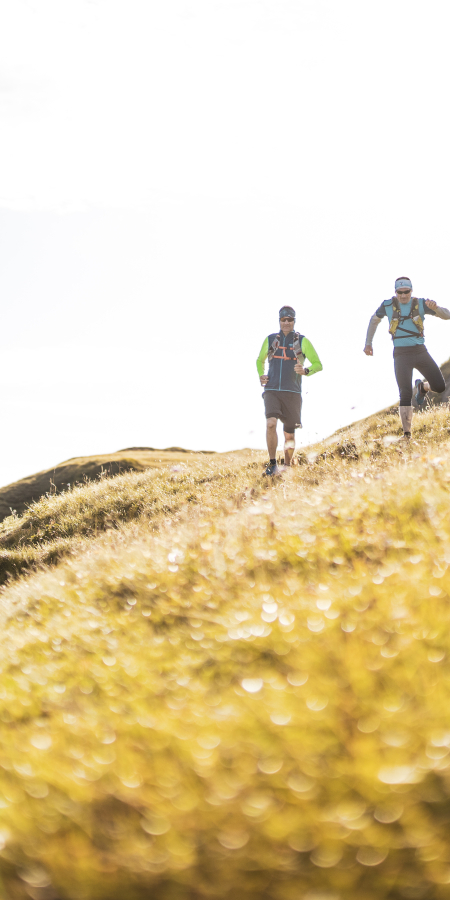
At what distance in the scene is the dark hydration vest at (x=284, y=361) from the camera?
11.2 meters

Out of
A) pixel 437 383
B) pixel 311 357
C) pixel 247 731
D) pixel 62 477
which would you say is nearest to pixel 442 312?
pixel 437 383

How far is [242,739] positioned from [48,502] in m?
13.2

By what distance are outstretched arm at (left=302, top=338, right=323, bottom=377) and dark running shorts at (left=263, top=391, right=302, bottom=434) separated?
0.58m

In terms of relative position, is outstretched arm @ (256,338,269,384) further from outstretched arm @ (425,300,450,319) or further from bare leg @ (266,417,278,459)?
outstretched arm @ (425,300,450,319)

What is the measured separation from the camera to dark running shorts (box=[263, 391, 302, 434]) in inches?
444

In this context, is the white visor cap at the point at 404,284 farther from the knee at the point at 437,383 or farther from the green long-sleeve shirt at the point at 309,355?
the green long-sleeve shirt at the point at 309,355

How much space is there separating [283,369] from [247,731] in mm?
9805

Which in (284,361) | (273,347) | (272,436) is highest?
(273,347)

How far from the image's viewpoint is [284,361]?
36.9 ft

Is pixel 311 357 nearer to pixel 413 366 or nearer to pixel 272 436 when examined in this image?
pixel 272 436

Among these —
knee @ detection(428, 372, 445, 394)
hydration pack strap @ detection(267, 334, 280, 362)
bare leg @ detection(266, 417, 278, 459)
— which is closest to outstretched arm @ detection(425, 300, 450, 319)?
knee @ detection(428, 372, 445, 394)

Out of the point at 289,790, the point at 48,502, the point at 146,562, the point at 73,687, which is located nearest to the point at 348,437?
the point at 48,502

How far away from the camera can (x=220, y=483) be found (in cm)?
1166

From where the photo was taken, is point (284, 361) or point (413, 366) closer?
point (413, 366)
